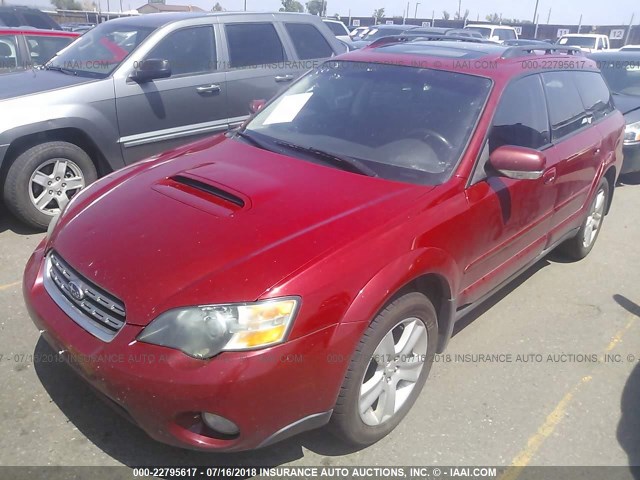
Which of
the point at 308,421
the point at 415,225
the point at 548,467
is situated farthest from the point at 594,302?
the point at 308,421

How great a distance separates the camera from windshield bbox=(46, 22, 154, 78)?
5.30 meters

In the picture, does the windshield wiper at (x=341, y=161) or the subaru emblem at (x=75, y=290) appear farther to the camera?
the windshield wiper at (x=341, y=161)

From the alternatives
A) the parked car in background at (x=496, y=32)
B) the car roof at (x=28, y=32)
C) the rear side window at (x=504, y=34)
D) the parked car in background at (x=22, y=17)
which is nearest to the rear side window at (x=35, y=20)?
the parked car in background at (x=22, y=17)

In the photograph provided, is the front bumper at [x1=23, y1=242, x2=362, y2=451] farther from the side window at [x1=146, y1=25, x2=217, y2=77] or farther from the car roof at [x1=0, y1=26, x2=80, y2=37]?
the car roof at [x1=0, y1=26, x2=80, y2=37]

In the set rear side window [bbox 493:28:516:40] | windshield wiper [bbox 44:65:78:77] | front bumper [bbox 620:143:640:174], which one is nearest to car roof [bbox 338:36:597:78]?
windshield wiper [bbox 44:65:78:77]

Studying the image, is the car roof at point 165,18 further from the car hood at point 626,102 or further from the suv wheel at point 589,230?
the car hood at point 626,102

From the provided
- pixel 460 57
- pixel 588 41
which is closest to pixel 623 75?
pixel 460 57

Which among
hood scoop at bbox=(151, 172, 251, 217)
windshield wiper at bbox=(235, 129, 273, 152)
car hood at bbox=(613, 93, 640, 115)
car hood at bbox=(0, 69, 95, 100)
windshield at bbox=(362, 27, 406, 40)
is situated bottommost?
windshield at bbox=(362, 27, 406, 40)

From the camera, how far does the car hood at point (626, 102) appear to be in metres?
7.23

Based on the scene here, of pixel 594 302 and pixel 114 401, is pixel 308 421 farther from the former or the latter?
pixel 594 302

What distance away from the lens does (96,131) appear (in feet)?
16.2

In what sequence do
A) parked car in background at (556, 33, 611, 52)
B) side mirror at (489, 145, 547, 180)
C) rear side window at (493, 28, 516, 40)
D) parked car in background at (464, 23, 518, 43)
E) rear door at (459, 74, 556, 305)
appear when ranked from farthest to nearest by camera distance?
rear side window at (493, 28, 516, 40) < parked car in background at (464, 23, 518, 43) < parked car in background at (556, 33, 611, 52) < rear door at (459, 74, 556, 305) < side mirror at (489, 145, 547, 180)

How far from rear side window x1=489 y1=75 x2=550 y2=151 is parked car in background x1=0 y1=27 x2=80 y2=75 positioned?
601cm

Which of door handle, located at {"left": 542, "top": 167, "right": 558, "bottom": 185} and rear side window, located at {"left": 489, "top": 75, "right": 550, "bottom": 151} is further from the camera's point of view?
door handle, located at {"left": 542, "top": 167, "right": 558, "bottom": 185}
